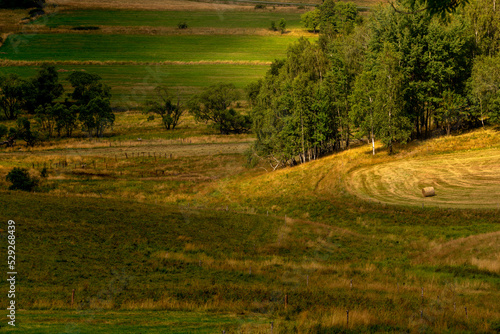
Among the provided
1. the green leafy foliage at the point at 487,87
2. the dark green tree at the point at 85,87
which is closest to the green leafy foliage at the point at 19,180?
the green leafy foliage at the point at 487,87

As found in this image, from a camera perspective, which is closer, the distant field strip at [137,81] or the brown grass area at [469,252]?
the brown grass area at [469,252]

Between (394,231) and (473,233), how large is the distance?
25.2ft

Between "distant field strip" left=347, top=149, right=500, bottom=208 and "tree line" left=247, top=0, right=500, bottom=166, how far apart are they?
28.7 feet

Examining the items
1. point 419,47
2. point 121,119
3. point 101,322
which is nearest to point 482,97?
point 419,47

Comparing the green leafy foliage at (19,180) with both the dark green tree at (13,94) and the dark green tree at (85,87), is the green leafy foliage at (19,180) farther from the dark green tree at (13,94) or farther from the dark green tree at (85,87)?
the dark green tree at (85,87)

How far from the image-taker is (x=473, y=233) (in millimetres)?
49156

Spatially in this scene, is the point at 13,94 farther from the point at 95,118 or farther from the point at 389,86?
the point at 389,86

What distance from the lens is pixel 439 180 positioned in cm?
6731

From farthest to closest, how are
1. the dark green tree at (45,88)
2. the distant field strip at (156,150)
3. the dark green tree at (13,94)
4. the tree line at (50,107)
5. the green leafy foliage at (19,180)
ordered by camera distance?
the dark green tree at (45,88) < the dark green tree at (13,94) < the tree line at (50,107) < the distant field strip at (156,150) < the green leafy foliage at (19,180)

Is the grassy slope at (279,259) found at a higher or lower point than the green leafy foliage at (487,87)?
lower

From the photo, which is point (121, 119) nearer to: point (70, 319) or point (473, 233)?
point (473, 233)

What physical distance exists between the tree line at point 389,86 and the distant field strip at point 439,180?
876cm

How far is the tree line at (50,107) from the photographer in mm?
124200

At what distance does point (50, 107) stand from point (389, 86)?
92.9m
